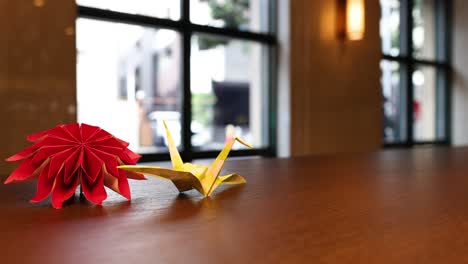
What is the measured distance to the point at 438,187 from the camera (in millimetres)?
712

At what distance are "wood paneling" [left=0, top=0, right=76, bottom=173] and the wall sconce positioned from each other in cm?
197

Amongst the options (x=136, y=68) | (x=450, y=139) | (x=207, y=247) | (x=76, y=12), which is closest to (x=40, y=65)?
(x=76, y=12)

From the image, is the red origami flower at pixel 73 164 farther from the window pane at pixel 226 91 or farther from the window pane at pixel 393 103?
the window pane at pixel 393 103

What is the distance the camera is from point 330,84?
3406mm

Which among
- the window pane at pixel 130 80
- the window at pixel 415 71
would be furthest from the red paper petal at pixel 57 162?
the window at pixel 415 71

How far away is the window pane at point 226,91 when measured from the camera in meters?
2.91

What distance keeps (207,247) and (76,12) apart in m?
2.07

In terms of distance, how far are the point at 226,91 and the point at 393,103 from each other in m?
1.97

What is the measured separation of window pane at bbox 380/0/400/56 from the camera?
420 centimetres

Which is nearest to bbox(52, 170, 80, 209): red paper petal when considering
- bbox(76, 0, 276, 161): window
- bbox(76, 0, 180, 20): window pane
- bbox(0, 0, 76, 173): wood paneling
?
bbox(0, 0, 76, 173): wood paneling

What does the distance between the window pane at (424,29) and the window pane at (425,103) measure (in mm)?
160

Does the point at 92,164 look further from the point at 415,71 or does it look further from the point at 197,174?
the point at 415,71

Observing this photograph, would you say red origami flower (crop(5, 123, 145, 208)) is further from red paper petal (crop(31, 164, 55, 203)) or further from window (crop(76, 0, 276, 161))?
window (crop(76, 0, 276, 161))

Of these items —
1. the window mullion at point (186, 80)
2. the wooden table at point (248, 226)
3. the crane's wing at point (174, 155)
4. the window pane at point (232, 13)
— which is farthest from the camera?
the window pane at point (232, 13)
